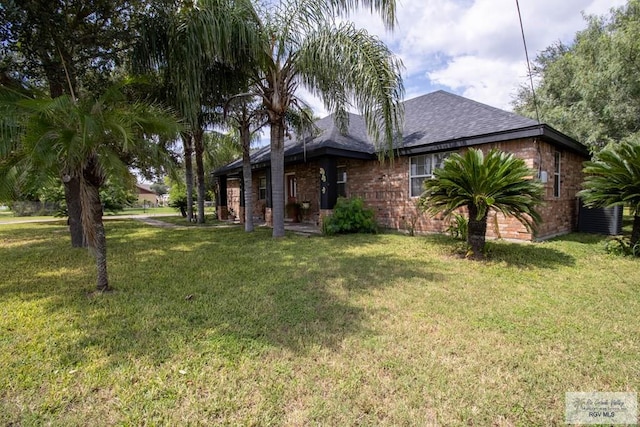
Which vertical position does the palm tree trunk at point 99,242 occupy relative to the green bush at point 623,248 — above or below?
above

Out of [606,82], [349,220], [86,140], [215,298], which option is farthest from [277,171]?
[606,82]

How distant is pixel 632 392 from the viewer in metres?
A: 2.26

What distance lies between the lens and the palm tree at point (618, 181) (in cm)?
604

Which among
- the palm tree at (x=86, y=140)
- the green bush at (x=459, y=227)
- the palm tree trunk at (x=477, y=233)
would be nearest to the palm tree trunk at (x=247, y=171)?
the palm tree at (x=86, y=140)

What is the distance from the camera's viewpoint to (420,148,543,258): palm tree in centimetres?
570

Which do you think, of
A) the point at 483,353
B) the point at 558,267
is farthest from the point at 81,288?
the point at 558,267

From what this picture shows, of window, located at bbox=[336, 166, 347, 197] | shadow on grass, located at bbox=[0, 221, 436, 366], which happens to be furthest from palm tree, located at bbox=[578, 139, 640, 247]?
window, located at bbox=[336, 166, 347, 197]

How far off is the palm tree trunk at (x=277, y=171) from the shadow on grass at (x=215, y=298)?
1.72 meters

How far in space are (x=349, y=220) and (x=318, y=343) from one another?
6865 millimetres

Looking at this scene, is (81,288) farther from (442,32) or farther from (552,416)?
(442,32)

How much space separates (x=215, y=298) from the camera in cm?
427

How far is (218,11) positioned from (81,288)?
6337 millimetres

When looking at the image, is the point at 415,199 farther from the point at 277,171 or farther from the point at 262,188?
the point at 262,188

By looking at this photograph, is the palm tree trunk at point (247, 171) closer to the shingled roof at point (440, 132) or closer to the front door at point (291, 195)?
the shingled roof at point (440, 132)
